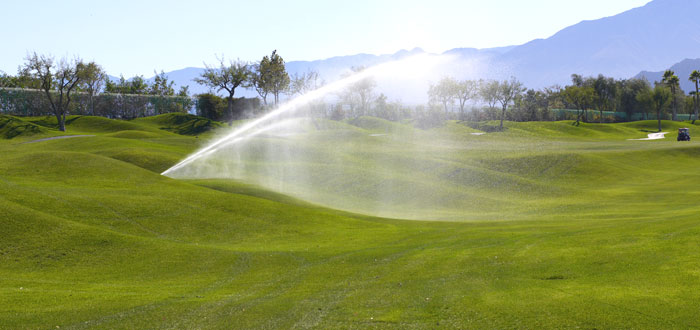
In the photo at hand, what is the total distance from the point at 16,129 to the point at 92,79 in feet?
119

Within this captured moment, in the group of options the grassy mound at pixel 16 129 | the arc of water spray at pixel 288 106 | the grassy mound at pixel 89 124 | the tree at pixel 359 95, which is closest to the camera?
the arc of water spray at pixel 288 106

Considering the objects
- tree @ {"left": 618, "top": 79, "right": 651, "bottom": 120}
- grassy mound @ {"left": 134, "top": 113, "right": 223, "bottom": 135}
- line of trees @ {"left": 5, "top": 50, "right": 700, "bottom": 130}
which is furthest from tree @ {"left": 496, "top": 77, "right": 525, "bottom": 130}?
grassy mound @ {"left": 134, "top": 113, "right": 223, "bottom": 135}

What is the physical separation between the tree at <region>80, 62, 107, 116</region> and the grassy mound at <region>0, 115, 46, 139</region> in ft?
76.1

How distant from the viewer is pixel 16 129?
9425 centimetres

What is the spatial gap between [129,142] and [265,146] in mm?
19812

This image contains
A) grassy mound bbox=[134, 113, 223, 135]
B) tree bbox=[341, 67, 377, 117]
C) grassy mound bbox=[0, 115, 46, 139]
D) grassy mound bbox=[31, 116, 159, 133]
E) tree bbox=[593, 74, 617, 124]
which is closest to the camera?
grassy mound bbox=[0, 115, 46, 139]

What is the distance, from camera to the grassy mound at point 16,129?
3617 inches

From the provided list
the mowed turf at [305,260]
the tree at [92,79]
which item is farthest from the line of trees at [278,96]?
the mowed turf at [305,260]

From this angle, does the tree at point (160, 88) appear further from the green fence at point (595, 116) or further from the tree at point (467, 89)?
the green fence at point (595, 116)

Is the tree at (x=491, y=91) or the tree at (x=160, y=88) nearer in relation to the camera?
the tree at (x=491, y=91)

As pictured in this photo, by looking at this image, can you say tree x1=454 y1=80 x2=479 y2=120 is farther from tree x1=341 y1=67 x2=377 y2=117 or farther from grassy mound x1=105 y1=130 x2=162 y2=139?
grassy mound x1=105 y1=130 x2=162 y2=139

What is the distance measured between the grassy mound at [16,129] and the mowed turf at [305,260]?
196ft

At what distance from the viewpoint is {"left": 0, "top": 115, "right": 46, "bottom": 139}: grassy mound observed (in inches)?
3617

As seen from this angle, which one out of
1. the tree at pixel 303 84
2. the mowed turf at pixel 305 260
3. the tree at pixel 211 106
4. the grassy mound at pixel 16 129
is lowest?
the mowed turf at pixel 305 260
